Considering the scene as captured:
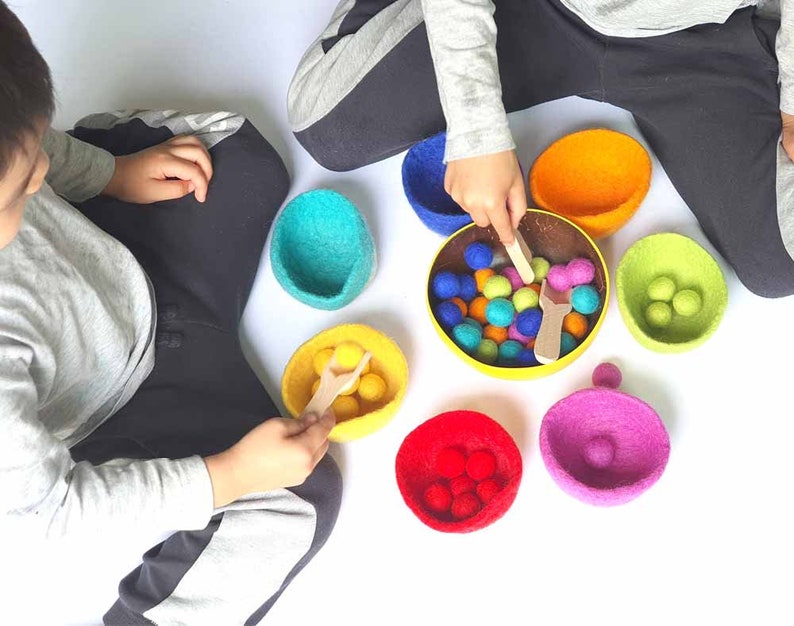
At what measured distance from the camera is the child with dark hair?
2.20 feet

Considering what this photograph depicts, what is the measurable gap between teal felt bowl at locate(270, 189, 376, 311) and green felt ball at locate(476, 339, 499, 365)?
0.50 feet

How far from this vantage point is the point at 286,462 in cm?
76

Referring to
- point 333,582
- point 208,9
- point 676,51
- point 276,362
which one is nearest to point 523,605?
point 333,582

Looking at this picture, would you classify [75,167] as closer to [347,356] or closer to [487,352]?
[347,356]

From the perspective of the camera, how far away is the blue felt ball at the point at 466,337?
2.92ft

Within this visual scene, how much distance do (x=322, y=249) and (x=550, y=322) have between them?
0.28 meters

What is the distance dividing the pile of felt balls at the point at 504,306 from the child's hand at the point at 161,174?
0.92ft

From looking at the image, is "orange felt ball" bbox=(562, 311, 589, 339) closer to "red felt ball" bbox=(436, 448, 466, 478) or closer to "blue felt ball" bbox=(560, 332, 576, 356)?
"blue felt ball" bbox=(560, 332, 576, 356)

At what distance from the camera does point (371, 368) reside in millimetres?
914

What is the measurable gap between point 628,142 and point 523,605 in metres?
0.52

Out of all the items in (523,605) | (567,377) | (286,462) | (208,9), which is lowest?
(523,605)

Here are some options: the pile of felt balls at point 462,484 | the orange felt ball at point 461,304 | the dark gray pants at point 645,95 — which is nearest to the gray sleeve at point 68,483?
the pile of felt balls at point 462,484

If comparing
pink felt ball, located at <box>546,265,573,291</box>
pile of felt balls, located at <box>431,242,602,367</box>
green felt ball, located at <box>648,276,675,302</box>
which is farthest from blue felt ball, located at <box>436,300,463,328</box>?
green felt ball, located at <box>648,276,675,302</box>

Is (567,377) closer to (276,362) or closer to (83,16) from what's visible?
(276,362)
